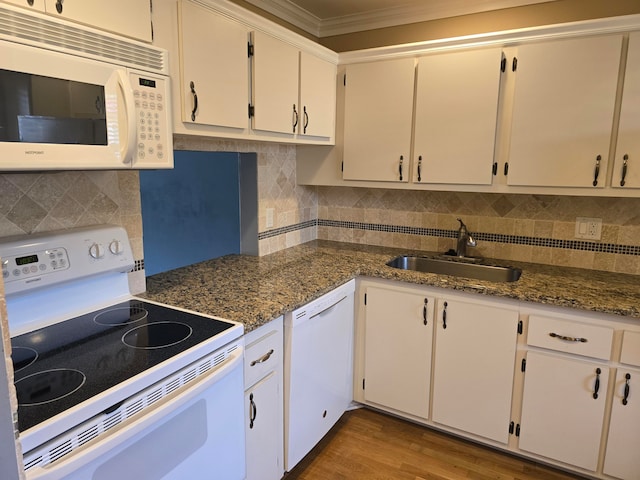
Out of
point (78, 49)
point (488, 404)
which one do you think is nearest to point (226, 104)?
point (78, 49)

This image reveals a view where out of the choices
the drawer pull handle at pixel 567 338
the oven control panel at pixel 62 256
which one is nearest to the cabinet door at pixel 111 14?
the oven control panel at pixel 62 256

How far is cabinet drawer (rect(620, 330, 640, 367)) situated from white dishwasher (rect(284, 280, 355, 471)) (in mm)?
1272

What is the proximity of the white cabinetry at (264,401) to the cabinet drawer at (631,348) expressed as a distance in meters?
1.48

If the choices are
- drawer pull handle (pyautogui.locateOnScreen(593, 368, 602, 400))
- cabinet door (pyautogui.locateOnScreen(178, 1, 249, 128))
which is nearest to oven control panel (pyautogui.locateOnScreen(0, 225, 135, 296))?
cabinet door (pyautogui.locateOnScreen(178, 1, 249, 128))

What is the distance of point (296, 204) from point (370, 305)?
0.94m

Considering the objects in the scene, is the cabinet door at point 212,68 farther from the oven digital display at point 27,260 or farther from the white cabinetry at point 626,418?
the white cabinetry at point 626,418

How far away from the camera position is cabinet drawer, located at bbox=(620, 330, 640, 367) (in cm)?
179

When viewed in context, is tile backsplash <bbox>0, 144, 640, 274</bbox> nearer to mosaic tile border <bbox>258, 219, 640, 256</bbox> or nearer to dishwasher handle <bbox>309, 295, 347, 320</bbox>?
mosaic tile border <bbox>258, 219, 640, 256</bbox>

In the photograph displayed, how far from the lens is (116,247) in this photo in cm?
166

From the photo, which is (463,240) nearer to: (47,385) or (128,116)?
(128,116)

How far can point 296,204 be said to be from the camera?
9.65 feet

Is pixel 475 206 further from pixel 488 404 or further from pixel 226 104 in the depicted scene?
pixel 226 104

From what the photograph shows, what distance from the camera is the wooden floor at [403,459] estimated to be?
2.07 m

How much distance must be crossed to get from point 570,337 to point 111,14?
223cm
